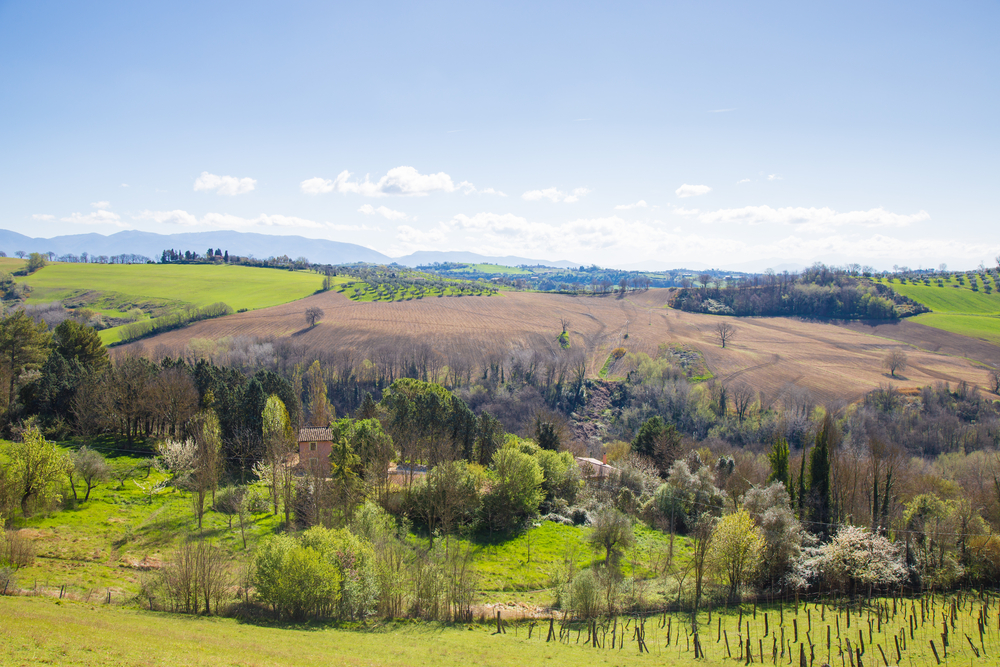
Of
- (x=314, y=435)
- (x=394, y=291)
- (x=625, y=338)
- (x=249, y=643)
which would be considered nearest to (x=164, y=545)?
(x=249, y=643)

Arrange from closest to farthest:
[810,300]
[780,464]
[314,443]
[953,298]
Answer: [780,464] < [314,443] < [810,300] < [953,298]

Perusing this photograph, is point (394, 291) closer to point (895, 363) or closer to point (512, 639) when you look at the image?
point (895, 363)

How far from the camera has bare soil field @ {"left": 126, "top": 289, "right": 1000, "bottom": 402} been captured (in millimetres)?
109750

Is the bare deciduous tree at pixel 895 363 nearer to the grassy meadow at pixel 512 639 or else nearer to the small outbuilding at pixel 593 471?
the small outbuilding at pixel 593 471

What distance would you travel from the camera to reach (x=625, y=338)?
138m

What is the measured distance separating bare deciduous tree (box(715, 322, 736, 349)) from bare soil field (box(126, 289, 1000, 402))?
1.70 meters

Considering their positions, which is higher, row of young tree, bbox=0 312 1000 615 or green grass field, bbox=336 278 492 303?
green grass field, bbox=336 278 492 303

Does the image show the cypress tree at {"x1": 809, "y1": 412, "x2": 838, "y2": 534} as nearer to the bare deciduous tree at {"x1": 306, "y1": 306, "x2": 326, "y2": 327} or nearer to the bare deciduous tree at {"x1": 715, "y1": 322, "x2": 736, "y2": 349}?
the bare deciduous tree at {"x1": 715, "y1": 322, "x2": 736, "y2": 349}

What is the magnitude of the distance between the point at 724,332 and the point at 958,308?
3680 inches

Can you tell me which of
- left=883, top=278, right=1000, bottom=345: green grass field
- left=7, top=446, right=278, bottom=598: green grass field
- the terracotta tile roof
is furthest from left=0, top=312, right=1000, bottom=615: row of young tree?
left=883, top=278, right=1000, bottom=345: green grass field

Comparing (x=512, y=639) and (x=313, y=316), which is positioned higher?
(x=313, y=316)

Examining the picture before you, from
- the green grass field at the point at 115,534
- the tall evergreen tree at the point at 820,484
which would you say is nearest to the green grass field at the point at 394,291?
the green grass field at the point at 115,534

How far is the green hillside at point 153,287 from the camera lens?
14262cm

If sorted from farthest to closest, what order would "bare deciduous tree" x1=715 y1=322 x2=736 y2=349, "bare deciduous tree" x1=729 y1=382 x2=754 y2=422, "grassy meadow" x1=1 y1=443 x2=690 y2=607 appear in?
1. "bare deciduous tree" x1=715 y1=322 x2=736 y2=349
2. "bare deciduous tree" x1=729 y1=382 x2=754 y2=422
3. "grassy meadow" x1=1 y1=443 x2=690 y2=607
